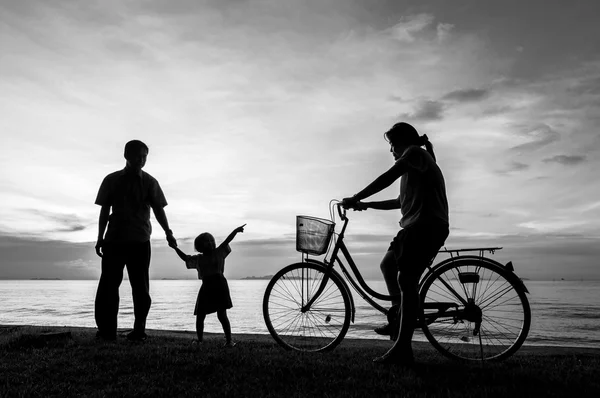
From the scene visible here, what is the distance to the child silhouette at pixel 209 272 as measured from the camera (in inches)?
260

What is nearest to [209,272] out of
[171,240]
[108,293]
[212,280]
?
[212,280]

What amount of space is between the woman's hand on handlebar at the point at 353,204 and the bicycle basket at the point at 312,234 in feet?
1.00

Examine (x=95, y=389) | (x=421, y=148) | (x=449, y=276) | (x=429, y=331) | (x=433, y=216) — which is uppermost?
(x=421, y=148)

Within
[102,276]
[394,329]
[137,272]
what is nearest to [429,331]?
[394,329]

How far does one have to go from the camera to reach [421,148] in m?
4.70

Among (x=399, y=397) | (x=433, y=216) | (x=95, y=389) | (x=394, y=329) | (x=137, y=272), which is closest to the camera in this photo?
(x=399, y=397)

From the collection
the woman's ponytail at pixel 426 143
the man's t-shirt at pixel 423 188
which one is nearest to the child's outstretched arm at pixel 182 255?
the man's t-shirt at pixel 423 188

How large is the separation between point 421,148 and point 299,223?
1.60 metres

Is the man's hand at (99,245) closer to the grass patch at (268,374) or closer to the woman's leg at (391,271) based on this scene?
the grass patch at (268,374)

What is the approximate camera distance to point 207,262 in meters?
6.68

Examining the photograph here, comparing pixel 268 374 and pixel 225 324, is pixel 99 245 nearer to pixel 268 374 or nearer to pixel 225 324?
pixel 225 324

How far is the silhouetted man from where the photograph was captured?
21.8 feet

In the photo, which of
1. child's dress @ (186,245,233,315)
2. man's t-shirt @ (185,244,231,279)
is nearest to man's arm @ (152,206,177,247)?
man's t-shirt @ (185,244,231,279)

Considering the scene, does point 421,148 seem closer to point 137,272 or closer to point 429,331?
point 429,331
